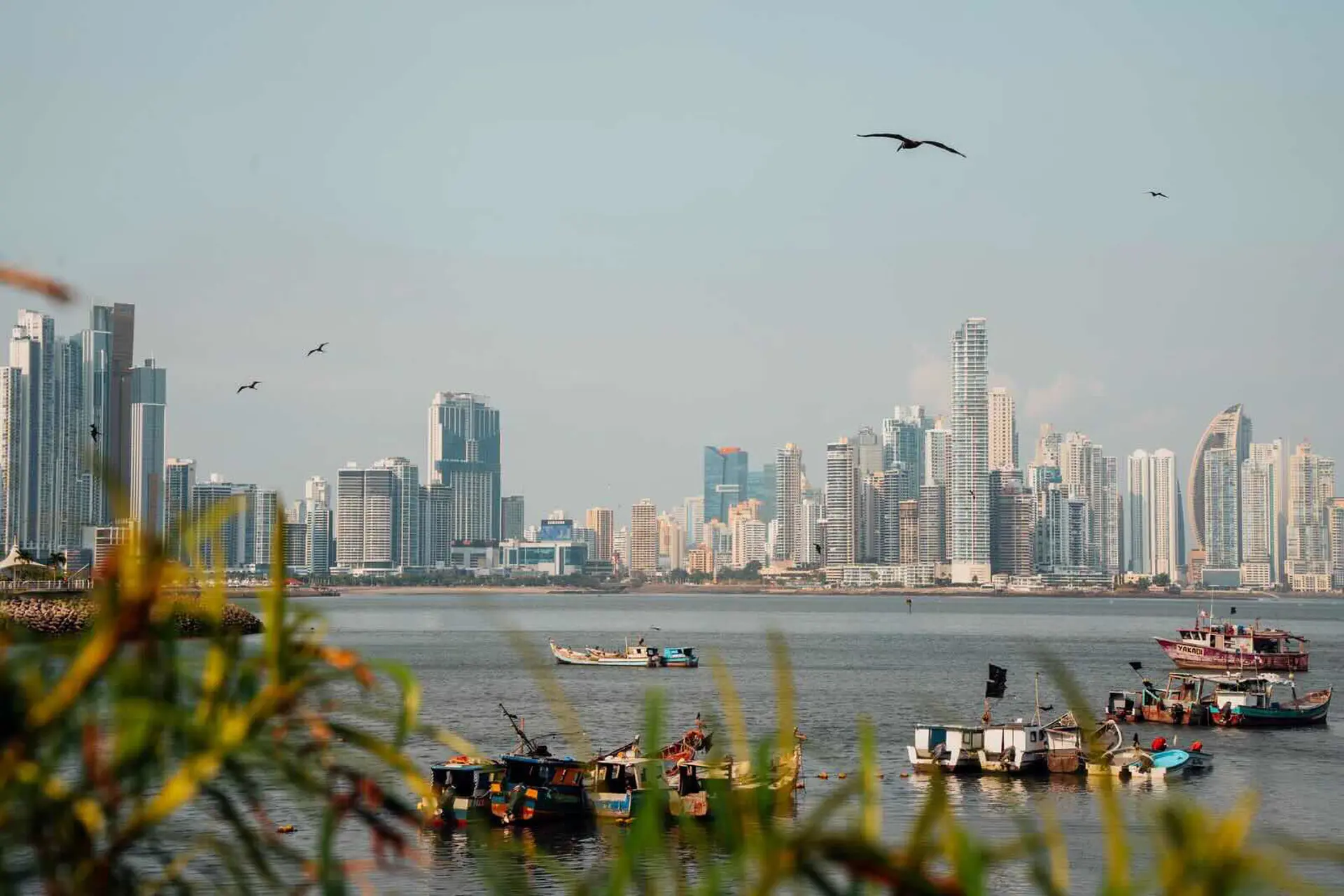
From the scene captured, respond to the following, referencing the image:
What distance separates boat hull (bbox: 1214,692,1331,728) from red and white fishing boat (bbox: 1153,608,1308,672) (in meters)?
23.6

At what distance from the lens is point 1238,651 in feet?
316

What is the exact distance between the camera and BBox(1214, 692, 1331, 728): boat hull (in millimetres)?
70438

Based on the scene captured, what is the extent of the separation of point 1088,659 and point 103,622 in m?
126

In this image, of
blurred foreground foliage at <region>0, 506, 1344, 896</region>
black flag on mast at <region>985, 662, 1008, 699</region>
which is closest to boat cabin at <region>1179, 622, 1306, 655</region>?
black flag on mast at <region>985, 662, 1008, 699</region>

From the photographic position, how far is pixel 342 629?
552ft

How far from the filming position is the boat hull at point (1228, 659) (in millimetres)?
96188

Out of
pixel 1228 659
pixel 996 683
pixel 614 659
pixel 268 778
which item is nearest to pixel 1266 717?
pixel 996 683

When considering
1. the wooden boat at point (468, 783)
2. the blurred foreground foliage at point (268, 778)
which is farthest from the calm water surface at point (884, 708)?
the wooden boat at point (468, 783)

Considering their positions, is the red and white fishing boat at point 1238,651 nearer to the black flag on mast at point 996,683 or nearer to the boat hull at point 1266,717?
the boat hull at point 1266,717

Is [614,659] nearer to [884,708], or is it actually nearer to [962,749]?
[884,708]

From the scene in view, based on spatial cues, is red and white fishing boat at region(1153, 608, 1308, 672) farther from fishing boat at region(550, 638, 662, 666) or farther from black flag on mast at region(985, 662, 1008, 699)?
black flag on mast at region(985, 662, 1008, 699)

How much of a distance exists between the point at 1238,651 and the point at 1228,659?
2.66 ft

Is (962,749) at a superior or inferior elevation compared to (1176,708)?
superior

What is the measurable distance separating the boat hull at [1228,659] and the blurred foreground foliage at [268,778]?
3876 inches
